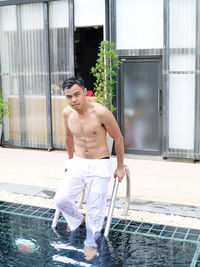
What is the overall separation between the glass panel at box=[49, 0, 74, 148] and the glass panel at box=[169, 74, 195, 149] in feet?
8.03

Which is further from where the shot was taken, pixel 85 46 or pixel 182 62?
pixel 85 46

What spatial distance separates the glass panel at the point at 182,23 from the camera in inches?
337

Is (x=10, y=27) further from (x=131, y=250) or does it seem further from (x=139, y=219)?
(x=131, y=250)

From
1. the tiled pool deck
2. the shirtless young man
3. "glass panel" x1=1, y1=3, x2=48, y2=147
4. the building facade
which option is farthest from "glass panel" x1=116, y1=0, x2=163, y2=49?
the shirtless young man

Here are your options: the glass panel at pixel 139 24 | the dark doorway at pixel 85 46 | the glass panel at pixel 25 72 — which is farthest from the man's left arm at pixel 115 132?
the glass panel at pixel 25 72

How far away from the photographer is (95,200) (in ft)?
15.1

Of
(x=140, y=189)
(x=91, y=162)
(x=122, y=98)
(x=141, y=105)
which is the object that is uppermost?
(x=122, y=98)

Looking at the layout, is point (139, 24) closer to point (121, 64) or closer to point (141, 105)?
point (121, 64)

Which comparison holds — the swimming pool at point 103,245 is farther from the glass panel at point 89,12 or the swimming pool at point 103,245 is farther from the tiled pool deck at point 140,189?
the glass panel at point 89,12

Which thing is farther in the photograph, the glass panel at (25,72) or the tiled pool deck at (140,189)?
the glass panel at (25,72)

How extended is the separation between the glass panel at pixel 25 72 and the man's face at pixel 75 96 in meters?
5.77

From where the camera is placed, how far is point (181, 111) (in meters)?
8.93

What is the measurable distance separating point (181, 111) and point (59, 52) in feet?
10.4

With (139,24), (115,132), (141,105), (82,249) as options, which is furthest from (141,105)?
(82,249)
